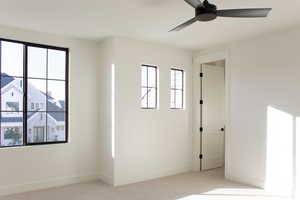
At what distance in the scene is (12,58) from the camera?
409 cm

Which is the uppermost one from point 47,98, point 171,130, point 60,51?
point 60,51

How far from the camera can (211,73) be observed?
19.3 ft

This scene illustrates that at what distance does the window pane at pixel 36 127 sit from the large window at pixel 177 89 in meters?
2.52

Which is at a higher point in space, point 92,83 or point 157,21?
point 157,21

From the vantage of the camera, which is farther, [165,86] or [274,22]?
[165,86]

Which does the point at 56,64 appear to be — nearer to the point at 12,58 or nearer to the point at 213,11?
the point at 12,58

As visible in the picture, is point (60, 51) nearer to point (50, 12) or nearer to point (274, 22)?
point (50, 12)

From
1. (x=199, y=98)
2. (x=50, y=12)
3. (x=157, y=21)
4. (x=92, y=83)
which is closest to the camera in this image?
(x=50, y=12)

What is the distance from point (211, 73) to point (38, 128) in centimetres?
384

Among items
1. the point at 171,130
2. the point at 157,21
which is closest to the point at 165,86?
the point at 171,130

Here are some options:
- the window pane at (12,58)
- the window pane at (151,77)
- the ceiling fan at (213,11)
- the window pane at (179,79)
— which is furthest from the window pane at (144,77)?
the ceiling fan at (213,11)

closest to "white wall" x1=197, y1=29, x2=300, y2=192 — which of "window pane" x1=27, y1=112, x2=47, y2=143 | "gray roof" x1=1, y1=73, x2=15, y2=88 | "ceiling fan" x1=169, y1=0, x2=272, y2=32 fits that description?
"ceiling fan" x1=169, y1=0, x2=272, y2=32

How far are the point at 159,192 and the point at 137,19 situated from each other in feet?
8.86

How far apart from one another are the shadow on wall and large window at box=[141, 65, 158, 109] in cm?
211
